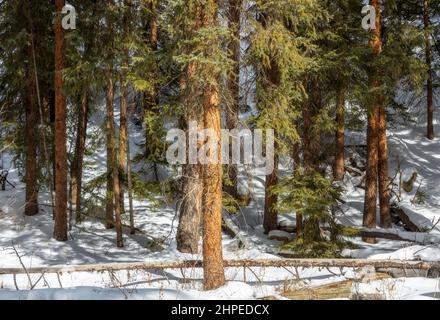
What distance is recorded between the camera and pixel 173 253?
13281 millimetres

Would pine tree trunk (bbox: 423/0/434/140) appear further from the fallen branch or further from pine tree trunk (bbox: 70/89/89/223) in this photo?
pine tree trunk (bbox: 70/89/89/223)

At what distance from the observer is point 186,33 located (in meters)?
8.29

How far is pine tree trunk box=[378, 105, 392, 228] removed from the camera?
14.9m

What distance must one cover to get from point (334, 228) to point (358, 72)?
443 centimetres

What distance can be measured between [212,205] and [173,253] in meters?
5.41

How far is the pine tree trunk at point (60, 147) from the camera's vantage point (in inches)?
564

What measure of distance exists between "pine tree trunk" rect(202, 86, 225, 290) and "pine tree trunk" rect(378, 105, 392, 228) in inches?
317

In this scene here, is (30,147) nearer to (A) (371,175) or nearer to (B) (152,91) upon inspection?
(B) (152,91)

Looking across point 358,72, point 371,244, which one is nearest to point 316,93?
point 358,72

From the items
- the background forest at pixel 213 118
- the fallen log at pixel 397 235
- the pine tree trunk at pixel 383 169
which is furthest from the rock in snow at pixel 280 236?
the pine tree trunk at pixel 383 169

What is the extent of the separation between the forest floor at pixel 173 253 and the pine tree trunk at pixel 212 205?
35 cm

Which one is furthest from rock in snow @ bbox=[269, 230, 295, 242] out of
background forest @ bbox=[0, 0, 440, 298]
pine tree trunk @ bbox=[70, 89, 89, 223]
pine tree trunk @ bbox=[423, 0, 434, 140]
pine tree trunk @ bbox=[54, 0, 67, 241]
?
pine tree trunk @ bbox=[423, 0, 434, 140]

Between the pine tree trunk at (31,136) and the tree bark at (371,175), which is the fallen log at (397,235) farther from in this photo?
the pine tree trunk at (31,136)

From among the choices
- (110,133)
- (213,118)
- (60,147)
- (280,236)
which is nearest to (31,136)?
(60,147)
